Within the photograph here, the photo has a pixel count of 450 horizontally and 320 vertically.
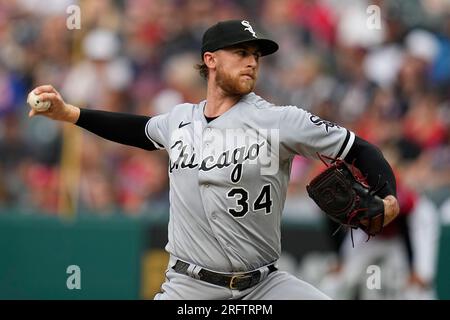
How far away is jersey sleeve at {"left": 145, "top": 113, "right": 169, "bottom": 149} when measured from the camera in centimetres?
610

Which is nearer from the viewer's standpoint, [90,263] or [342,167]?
[342,167]

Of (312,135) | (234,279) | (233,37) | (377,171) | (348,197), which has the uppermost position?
(233,37)

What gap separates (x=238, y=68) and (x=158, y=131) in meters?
0.71

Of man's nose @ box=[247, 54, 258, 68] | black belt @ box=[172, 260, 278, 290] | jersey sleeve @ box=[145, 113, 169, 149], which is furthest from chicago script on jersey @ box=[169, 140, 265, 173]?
black belt @ box=[172, 260, 278, 290]

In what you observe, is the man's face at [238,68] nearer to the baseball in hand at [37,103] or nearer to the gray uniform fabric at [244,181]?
the gray uniform fabric at [244,181]

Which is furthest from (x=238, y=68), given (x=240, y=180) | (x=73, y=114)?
(x=73, y=114)

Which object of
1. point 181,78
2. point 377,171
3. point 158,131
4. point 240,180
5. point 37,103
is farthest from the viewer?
point 181,78

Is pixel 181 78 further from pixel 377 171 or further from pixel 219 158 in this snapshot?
pixel 377 171

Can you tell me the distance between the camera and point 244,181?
5590mm

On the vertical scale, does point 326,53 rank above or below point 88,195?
above

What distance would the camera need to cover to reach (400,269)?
30.9 ft
